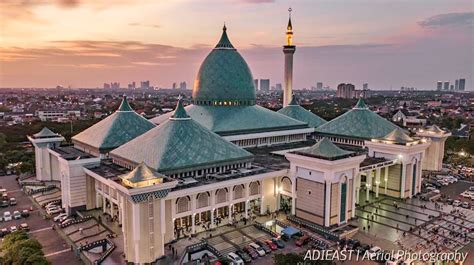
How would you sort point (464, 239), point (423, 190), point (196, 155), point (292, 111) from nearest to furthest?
point (464, 239) < point (196, 155) < point (423, 190) < point (292, 111)

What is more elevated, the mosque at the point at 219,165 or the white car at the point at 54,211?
the mosque at the point at 219,165

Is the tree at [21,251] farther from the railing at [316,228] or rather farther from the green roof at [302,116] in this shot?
the green roof at [302,116]

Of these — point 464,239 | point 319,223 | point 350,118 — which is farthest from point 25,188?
point 464,239

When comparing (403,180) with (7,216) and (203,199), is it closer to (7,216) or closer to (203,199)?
(203,199)

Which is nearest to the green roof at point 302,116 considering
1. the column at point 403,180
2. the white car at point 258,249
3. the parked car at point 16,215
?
the column at point 403,180

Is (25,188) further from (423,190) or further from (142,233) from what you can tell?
(423,190)

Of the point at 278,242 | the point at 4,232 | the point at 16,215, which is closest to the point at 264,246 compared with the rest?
the point at 278,242
